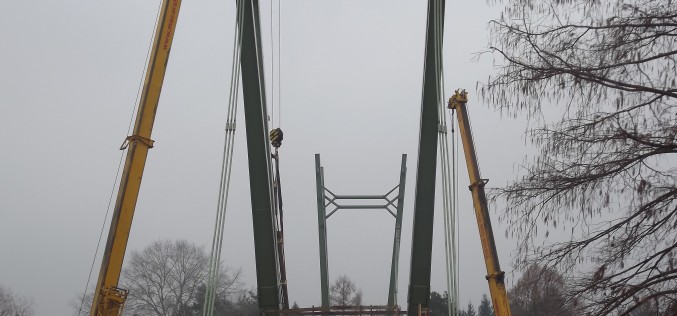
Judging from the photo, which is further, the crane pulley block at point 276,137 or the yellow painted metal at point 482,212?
the crane pulley block at point 276,137

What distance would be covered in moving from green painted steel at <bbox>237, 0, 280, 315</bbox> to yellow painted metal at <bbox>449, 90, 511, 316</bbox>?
10.8 ft

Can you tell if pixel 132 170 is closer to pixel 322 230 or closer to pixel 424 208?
pixel 424 208

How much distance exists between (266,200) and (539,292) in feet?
16.4

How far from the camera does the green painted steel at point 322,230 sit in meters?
17.9

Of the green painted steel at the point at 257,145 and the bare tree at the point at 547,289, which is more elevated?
the green painted steel at the point at 257,145

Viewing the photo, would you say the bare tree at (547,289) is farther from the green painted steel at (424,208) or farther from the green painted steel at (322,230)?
the green painted steel at (322,230)

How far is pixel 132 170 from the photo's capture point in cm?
982

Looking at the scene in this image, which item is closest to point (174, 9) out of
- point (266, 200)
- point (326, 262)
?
point (266, 200)

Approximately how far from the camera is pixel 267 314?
12336 millimetres

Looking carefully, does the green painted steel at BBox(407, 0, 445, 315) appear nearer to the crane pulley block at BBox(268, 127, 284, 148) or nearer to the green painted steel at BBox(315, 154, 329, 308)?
the crane pulley block at BBox(268, 127, 284, 148)

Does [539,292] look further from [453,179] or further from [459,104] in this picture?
[459,104]

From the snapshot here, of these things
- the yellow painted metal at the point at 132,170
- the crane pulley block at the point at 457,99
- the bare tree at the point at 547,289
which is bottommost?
the bare tree at the point at 547,289

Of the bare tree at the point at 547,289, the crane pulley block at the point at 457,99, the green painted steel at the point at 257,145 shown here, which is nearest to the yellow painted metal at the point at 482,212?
the crane pulley block at the point at 457,99

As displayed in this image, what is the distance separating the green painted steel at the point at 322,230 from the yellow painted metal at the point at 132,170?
28.2 ft
